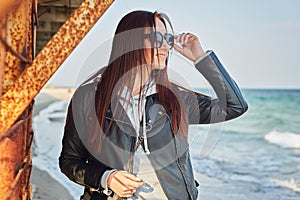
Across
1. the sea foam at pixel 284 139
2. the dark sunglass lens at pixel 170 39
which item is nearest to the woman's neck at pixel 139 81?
the dark sunglass lens at pixel 170 39

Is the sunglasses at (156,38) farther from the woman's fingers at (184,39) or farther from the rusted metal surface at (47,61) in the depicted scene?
the rusted metal surface at (47,61)

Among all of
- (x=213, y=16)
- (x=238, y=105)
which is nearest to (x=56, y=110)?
(x=213, y=16)

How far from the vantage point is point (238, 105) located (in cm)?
179

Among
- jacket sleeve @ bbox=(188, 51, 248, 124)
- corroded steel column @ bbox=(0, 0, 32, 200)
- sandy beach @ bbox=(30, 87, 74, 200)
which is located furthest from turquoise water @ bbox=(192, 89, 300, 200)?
corroded steel column @ bbox=(0, 0, 32, 200)

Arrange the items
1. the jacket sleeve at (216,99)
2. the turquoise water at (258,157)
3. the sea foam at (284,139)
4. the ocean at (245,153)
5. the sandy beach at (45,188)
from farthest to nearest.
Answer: the sea foam at (284,139), the turquoise water at (258,157), the ocean at (245,153), the sandy beach at (45,188), the jacket sleeve at (216,99)

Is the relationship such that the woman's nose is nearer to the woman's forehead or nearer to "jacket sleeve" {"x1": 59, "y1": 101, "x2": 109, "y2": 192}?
the woman's forehead

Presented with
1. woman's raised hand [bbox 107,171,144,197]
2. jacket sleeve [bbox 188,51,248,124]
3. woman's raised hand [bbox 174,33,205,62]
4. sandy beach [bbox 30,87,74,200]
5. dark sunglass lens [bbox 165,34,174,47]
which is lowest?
sandy beach [bbox 30,87,74,200]

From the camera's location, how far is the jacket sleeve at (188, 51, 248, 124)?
69.0 inches

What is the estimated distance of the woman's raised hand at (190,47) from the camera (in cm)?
178

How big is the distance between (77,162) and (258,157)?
51.5 feet

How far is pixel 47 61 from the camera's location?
1.05m

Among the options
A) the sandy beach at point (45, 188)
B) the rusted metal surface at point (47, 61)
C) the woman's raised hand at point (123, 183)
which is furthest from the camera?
the sandy beach at point (45, 188)

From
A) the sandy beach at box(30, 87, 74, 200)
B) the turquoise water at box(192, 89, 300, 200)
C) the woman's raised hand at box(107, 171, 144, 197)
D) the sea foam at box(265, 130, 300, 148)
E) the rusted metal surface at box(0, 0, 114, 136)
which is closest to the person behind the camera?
the rusted metal surface at box(0, 0, 114, 136)

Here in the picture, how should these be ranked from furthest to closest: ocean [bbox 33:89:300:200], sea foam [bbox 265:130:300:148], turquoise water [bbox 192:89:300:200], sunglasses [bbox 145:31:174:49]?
1. sea foam [bbox 265:130:300:148]
2. turquoise water [bbox 192:89:300:200]
3. ocean [bbox 33:89:300:200]
4. sunglasses [bbox 145:31:174:49]
